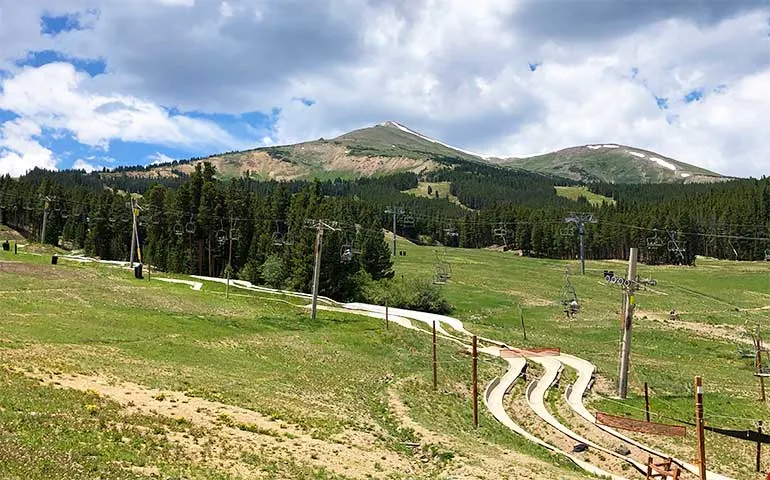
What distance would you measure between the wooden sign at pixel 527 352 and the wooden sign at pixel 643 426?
18.1 m

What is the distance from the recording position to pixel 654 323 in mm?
75875

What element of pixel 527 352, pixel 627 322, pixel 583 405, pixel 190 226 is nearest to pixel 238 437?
pixel 583 405

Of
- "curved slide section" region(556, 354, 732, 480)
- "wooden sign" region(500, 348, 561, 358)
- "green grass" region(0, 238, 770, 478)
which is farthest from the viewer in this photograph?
"wooden sign" region(500, 348, 561, 358)

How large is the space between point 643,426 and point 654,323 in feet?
170

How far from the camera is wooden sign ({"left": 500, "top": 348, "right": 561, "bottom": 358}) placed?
51.3 m

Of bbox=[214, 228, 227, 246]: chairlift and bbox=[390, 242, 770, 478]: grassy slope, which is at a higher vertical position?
bbox=[214, 228, 227, 246]: chairlift

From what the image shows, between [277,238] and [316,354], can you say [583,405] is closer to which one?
[316,354]

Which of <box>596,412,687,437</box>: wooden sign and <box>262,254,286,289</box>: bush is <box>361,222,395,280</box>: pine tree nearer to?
<box>262,254,286,289</box>: bush

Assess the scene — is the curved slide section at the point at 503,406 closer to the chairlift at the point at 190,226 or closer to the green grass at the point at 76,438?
the green grass at the point at 76,438

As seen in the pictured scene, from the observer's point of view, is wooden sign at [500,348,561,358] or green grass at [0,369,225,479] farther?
wooden sign at [500,348,561,358]

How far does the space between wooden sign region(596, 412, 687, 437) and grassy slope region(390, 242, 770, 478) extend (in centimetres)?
249

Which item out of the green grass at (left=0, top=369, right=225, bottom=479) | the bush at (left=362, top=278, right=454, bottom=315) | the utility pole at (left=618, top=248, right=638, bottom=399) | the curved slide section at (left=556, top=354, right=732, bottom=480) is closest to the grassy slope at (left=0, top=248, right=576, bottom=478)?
the green grass at (left=0, top=369, right=225, bottom=479)

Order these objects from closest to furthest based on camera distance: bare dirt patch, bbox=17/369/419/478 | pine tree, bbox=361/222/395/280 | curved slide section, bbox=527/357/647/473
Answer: bare dirt patch, bbox=17/369/419/478 < curved slide section, bbox=527/357/647/473 < pine tree, bbox=361/222/395/280

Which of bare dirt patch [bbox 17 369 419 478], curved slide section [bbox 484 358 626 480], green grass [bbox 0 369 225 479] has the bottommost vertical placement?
curved slide section [bbox 484 358 626 480]
